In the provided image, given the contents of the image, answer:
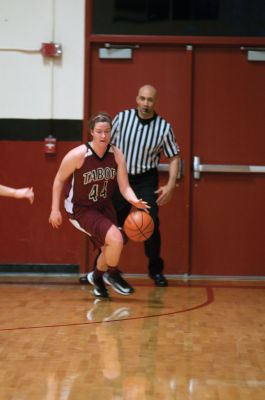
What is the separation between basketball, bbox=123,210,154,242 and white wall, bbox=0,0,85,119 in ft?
6.33

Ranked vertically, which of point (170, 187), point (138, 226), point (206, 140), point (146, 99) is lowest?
point (138, 226)

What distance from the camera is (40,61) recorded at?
733 centimetres

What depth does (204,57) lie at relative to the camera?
7340 mm

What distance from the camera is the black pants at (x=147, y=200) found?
21.5ft

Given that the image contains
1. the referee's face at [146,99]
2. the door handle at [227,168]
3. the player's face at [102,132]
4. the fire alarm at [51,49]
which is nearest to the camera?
the player's face at [102,132]

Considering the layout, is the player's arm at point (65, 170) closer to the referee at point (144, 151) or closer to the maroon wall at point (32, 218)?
the referee at point (144, 151)

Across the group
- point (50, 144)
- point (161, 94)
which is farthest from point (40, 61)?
point (161, 94)

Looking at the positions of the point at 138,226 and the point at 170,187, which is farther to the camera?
the point at 170,187

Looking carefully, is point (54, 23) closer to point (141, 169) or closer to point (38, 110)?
point (38, 110)

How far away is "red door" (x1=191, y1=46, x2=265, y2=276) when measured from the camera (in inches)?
289

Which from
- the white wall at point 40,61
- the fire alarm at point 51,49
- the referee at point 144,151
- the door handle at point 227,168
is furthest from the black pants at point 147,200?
the fire alarm at point 51,49

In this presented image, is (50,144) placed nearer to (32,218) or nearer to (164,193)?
(32,218)

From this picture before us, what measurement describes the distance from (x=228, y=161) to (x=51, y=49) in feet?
6.64

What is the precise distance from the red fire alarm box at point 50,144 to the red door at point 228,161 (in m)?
1.36
